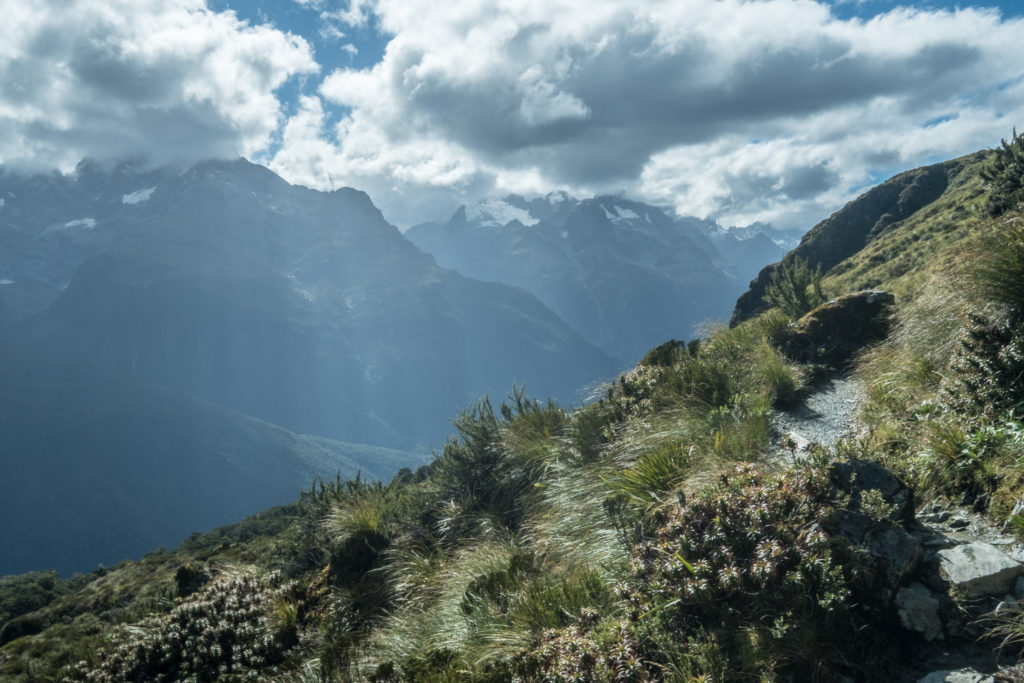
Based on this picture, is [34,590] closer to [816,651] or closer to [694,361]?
[694,361]

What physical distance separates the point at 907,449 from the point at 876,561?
7.75ft

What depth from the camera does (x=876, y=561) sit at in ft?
12.8

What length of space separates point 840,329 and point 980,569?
7.28 m

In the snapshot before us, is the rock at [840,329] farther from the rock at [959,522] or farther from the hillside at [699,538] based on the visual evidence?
the rock at [959,522]

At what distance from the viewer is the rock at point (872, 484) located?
172 inches

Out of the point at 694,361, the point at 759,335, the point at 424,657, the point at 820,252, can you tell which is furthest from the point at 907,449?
the point at 820,252

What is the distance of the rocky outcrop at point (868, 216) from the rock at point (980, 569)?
42.8 m

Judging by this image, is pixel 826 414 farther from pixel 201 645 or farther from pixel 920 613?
pixel 201 645

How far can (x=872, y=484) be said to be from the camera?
14.7 feet

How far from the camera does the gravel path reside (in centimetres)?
720

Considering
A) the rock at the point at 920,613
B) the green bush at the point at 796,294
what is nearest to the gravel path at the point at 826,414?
the rock at the point at 920,613

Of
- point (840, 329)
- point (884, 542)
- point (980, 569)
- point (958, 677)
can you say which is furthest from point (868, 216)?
point (958, 677)

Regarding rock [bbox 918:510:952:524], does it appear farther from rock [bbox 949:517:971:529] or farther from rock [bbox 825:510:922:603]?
rock [bbox 825:510:922:603]

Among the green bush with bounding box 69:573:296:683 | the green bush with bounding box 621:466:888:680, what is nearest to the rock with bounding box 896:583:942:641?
the green bush with bounding box 621:466:888:680
